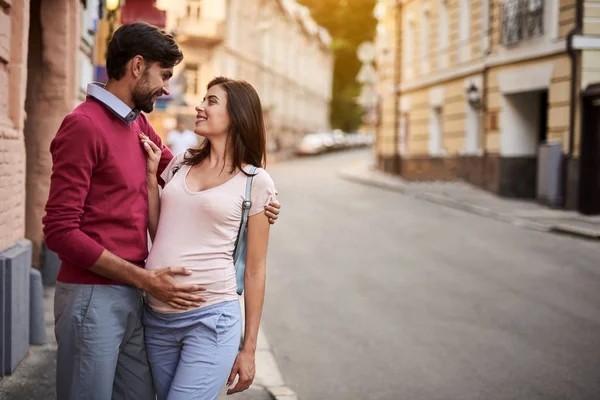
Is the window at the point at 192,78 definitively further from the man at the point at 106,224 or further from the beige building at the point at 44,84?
the man at the point at 106,224

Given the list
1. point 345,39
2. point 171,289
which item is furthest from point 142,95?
point 345,39

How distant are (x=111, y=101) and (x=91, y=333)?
2.73ft

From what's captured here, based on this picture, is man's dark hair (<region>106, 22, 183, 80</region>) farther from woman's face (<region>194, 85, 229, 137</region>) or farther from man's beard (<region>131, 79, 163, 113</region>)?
woman's face (<region>194, 85, 229, 137</region>)

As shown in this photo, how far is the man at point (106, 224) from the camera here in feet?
9.69

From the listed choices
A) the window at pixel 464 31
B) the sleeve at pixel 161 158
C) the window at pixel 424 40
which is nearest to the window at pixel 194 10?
the window at pixel 424 40

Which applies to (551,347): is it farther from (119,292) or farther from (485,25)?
(485,25)

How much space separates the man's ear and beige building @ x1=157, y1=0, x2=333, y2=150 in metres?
19.7

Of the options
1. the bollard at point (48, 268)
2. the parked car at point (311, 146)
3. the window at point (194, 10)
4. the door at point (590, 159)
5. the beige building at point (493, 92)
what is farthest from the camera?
the parked car at point (311, 146)

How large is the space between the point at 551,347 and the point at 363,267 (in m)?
4.45

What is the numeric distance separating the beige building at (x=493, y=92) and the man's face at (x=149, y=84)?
16776 millimetres

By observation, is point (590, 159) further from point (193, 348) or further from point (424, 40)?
point (193, 348)

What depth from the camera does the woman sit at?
312 centimetres

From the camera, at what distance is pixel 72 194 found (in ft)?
9.63

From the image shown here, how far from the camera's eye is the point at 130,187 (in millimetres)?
3152
